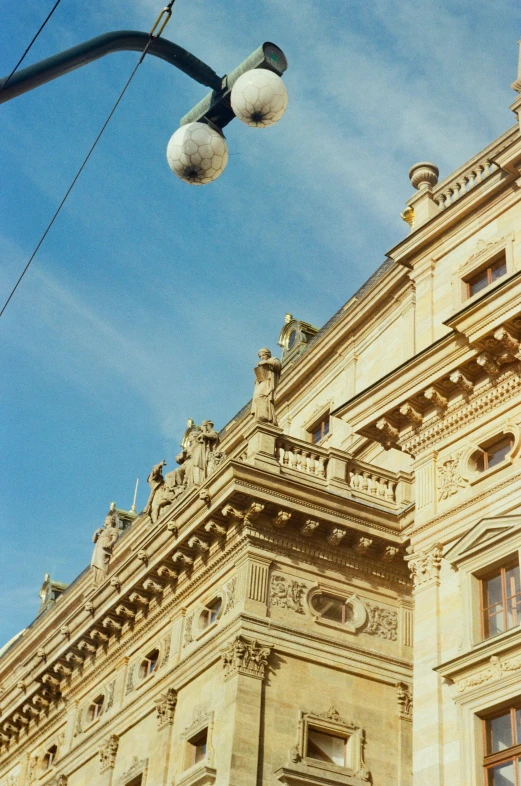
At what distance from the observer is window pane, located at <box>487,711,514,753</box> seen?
17.1m

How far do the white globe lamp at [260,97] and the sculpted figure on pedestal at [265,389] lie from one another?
16.4m

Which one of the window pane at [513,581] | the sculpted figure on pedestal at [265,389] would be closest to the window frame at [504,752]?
the window pane at [513,581]

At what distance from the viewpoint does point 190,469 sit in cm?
3086

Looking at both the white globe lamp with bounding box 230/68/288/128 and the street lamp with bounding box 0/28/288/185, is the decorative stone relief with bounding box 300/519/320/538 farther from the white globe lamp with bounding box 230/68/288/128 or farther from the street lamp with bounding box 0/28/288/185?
the white globe lamp with bounding box 230/68/288/128

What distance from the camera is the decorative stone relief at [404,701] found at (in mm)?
25375

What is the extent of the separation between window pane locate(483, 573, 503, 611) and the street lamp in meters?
9.34

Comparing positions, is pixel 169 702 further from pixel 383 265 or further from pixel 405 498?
pixel 383 265

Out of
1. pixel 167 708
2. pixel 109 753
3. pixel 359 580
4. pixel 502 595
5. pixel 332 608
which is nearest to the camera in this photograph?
pixel 502 595

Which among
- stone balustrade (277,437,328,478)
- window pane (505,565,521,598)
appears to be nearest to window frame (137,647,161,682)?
stone balustrade (277,437,328,478)

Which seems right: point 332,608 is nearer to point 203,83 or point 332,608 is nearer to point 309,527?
point 309,527

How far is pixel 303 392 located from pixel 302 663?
→ 1374 cm

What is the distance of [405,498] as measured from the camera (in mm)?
28031

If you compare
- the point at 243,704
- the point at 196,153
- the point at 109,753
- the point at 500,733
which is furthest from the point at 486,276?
the point at 109,753

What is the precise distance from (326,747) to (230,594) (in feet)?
12.4
